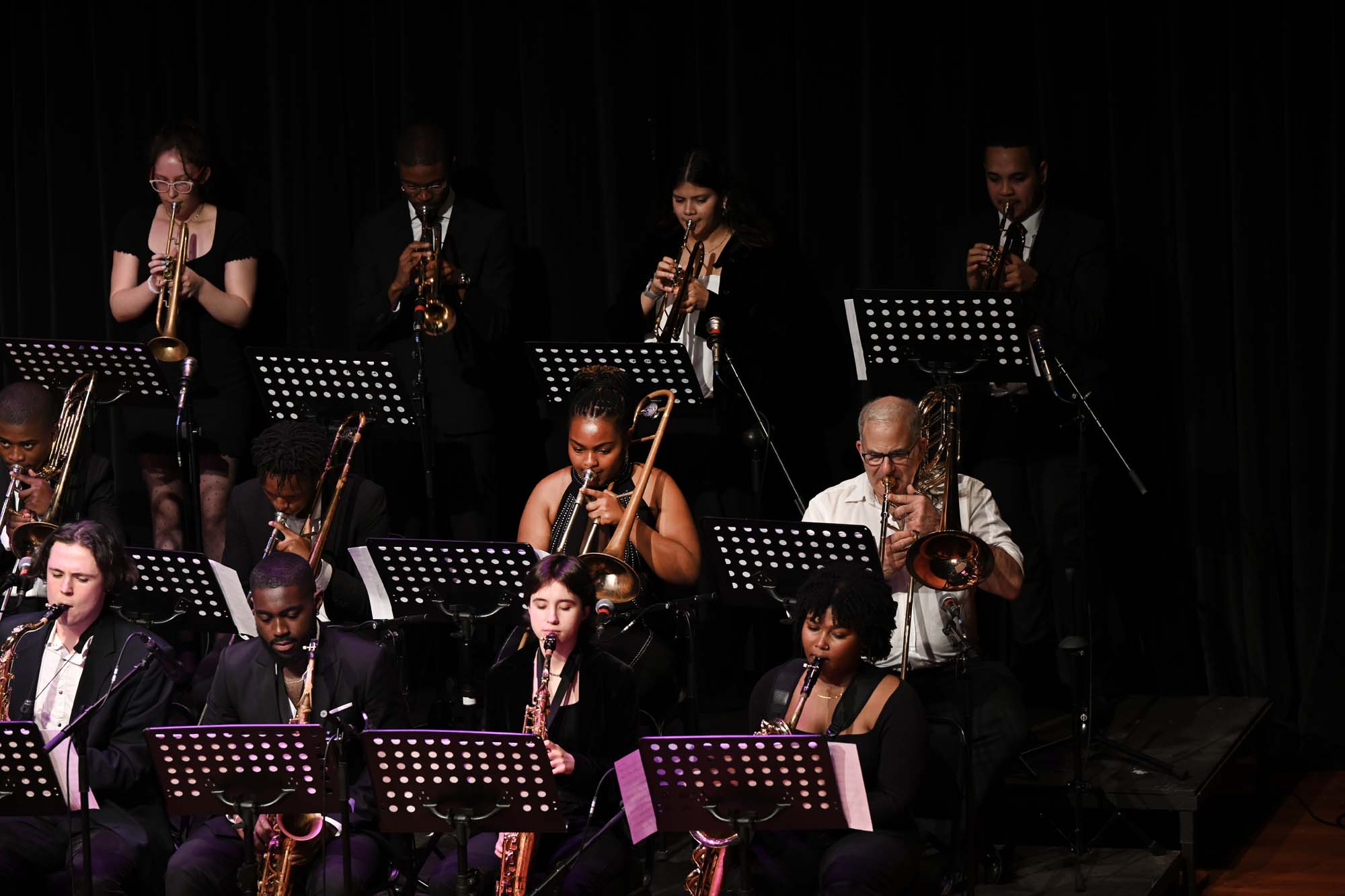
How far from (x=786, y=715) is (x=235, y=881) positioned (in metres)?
1.62

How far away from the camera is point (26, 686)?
534cm

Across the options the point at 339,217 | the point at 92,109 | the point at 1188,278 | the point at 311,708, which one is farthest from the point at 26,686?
the point at 1188,278

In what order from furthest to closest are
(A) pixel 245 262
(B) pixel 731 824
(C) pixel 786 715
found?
(A) pixel 245 262 → (C) pixel 786 715 → (B) pixel 731 824

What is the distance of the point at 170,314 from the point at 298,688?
87.3 inches

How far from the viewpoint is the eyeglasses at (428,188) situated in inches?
273

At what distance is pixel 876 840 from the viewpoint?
4871 millimetres

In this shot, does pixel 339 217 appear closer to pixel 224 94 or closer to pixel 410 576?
pixel 224 94

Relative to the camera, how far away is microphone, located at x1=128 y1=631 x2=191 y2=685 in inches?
197

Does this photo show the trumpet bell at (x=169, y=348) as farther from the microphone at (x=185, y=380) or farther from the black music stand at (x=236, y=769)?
the black music stand at (x=236, y=769)

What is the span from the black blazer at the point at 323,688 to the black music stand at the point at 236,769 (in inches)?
19.1

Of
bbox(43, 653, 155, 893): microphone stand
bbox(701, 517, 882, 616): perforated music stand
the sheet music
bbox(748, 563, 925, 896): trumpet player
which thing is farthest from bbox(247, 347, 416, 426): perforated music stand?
bbox(748, 563, 925, 896): trumpet player

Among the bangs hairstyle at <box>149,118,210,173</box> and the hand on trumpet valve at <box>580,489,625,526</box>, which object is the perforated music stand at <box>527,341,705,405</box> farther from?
Answer: the bangs hairstyle at <box>149,118,210,173</box>

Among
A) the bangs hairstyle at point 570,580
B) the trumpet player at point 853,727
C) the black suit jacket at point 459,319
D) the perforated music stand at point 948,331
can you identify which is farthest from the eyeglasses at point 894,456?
the black suit jacket at point 459,319

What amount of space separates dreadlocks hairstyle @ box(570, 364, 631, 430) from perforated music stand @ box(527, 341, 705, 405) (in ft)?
0.11
